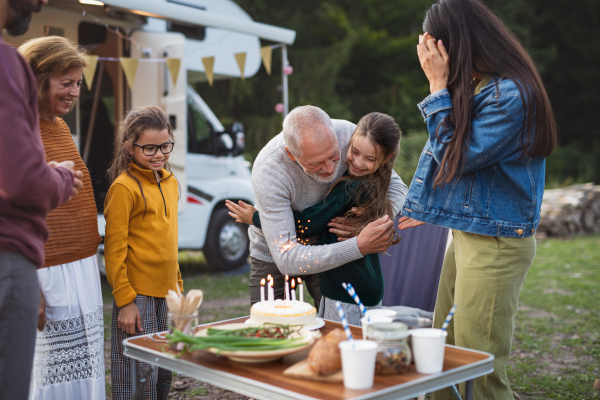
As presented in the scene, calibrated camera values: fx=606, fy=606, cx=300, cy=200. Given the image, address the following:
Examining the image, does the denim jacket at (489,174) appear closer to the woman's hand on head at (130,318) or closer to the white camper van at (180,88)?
the woman's hand on head at (130,318)

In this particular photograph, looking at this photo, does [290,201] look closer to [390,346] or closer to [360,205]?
[360,205]

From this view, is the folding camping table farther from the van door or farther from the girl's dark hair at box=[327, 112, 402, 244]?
the van door

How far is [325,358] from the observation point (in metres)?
1.68

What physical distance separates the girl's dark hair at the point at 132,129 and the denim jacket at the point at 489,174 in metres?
1.23

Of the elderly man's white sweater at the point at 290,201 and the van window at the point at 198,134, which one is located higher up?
the van window at the point at 198,134

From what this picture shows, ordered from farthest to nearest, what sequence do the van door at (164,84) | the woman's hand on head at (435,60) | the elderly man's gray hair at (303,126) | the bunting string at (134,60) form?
the van door at (164,84) < the bunting string at (134,60) < the elderly man's gray hair at (303,126) < the woman's hand on head at (435,60)

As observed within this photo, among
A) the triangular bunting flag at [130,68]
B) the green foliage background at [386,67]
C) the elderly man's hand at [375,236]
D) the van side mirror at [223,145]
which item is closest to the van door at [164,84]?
the triangular bunting flag at [130,68]

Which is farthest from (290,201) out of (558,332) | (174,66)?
(174,66)

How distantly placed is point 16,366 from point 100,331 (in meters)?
0.88

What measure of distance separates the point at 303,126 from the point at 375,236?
0.56 m

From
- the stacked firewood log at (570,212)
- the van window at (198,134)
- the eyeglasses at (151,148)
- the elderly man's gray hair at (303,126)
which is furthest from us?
the stacked firewood log at (570,212)

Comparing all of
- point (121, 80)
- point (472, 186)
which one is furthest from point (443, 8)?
point (121, 80)

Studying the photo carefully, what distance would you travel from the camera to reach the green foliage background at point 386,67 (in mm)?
16859

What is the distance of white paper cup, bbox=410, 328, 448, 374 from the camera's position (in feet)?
5.60
